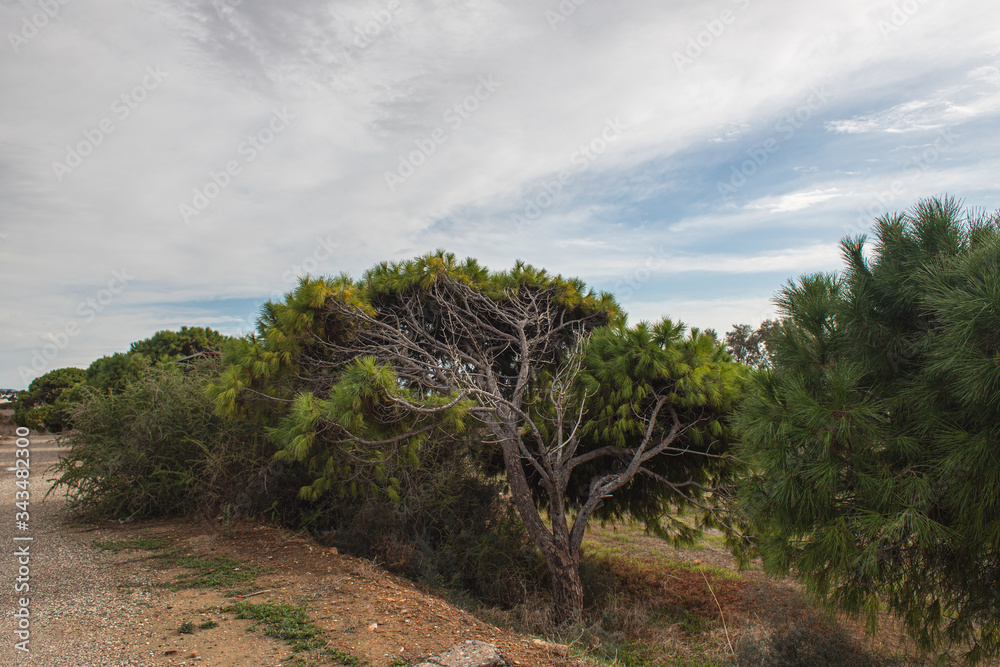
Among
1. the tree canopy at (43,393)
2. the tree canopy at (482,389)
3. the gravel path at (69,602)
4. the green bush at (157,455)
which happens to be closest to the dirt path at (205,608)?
the gravel path at (69,602)

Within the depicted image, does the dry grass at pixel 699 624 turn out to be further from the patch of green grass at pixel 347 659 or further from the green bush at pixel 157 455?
the green bush at pixel 157 455

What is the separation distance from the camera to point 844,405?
4.21 m

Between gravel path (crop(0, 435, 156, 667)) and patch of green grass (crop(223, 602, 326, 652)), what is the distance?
792mm

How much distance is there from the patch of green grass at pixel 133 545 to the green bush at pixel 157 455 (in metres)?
1.07

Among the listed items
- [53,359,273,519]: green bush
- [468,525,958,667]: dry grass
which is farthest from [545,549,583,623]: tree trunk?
[53,359,273,519]: green bush

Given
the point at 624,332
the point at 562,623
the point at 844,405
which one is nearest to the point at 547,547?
the point at 562,623

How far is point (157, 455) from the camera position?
8672 mm

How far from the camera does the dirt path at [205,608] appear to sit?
4.02 metres

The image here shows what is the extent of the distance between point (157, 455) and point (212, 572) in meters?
3.52

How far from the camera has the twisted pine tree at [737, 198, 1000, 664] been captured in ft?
12.5

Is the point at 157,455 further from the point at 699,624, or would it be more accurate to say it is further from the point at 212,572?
the point at 699,624

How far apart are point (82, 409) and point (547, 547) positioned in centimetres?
761

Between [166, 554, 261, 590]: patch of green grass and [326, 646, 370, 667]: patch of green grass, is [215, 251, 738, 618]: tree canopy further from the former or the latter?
[326, 646, 370, 667]: patch of green grass

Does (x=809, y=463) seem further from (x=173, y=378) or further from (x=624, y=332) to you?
(x=173, y=378)
